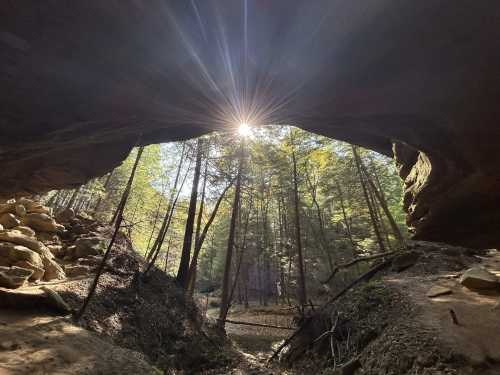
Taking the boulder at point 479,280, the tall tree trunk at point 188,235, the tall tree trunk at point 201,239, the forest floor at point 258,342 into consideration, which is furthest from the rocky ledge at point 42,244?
the boulder at point 479,280

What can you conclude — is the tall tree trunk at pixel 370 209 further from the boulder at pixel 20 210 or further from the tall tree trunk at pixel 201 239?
the boulder at pixel 20 210

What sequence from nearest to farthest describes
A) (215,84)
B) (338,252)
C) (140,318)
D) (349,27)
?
(349,27) < (215,84) < (140,318) < (338,252)

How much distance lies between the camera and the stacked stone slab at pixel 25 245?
6.41 m

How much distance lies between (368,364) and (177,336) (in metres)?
6.40

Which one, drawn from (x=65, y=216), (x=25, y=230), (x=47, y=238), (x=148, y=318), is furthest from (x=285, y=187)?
(x=25, y=230)

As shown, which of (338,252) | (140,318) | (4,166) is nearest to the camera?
(4,166)

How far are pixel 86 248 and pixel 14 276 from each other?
3.69 m

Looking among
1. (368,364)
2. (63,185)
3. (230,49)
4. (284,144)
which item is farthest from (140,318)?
(284,144)

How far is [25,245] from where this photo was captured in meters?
7.62

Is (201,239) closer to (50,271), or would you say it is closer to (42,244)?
(50,271)

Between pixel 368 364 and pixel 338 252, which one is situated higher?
pixel 338 252

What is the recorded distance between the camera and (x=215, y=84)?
5.23 meters

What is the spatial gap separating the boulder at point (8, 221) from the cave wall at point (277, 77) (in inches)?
105

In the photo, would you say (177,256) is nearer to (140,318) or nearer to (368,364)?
(140,318)
